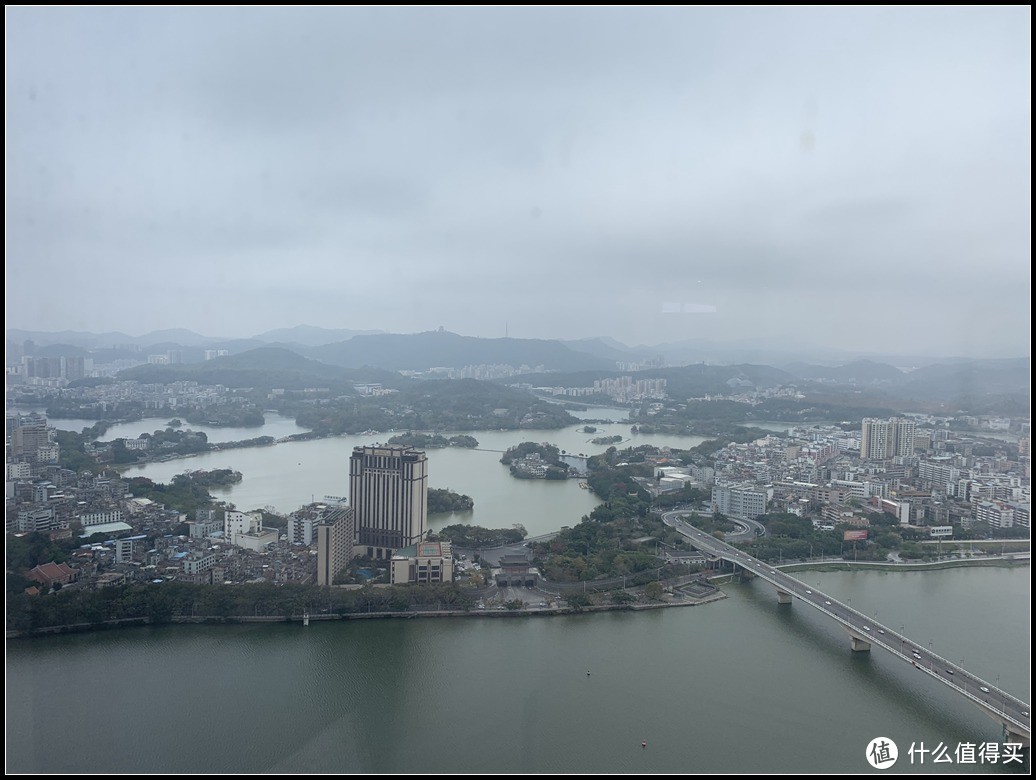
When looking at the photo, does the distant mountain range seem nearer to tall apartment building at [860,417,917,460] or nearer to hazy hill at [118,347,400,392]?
hazy hill at [118,347,400,392]

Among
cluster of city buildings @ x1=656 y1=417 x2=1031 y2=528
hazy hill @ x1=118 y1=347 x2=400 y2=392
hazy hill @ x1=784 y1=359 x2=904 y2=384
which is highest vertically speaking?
hazy hill @ x1=784 y1=359 x2=904 y2=384

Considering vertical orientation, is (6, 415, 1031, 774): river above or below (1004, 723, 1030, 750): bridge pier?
below

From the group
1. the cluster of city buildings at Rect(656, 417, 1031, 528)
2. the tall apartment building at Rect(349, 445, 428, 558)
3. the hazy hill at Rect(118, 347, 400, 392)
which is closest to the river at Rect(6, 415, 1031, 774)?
the cluster of city buildings at Rect(656, 417, 1031, 528)

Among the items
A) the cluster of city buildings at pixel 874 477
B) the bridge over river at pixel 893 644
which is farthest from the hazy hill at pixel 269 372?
the bridge over river at pixel 893 644

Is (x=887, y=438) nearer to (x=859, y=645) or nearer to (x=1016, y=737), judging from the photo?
(x=859, y=645)

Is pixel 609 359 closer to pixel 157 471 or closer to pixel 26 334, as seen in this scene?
pixel 157 471
